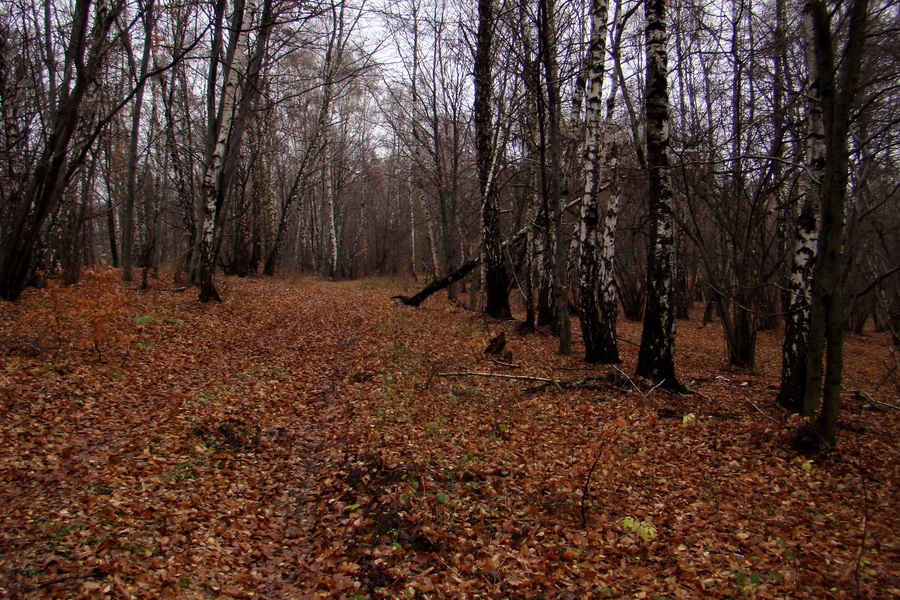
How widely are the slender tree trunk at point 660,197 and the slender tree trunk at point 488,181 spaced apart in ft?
Answer: 18.5

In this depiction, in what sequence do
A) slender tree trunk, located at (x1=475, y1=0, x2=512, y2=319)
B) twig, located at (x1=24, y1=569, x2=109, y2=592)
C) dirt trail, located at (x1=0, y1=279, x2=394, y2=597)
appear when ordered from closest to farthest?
twig, located at (x1=24, y1=569, x2=109, y2=592), dirt trail, located at (x1=0, y1=279, x2=394, y2=597), slender tree trunk, located at (x1=475, y1=0, x2=512, y2=319)

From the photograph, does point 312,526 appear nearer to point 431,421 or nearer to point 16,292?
point 431,421

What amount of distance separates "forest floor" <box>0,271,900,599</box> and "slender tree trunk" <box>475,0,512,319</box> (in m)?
5.18

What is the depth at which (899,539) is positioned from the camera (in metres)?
3.87

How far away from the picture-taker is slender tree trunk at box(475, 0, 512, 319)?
43.1 ft

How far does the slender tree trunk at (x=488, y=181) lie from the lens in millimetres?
13133

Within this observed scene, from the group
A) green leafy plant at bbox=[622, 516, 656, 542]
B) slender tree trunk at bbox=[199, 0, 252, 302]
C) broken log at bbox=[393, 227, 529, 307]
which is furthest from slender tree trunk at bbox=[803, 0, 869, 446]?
slender tree trunk at bbox=[199, 0, 252, 302]

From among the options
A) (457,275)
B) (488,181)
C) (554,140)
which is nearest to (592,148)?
(554,140)

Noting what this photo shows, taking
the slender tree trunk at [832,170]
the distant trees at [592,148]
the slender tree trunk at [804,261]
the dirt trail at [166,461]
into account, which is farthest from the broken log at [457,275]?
the slender tree trunk at [832,170]

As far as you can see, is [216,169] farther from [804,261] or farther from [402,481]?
[804,261]

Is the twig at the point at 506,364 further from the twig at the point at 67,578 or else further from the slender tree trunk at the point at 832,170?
the twig at the point at 67,578

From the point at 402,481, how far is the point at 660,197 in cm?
566

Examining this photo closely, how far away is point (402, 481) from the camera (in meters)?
5.12

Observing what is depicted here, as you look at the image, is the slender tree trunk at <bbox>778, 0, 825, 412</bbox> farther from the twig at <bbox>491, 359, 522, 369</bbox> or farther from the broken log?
the broken log
